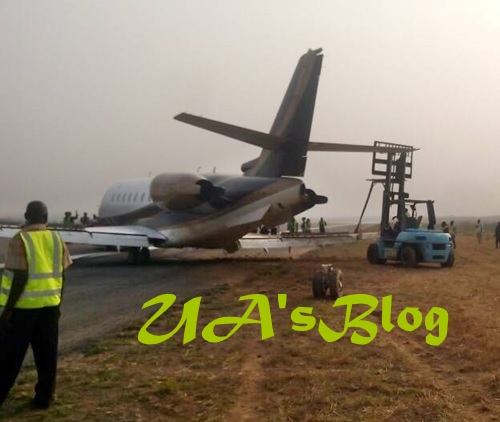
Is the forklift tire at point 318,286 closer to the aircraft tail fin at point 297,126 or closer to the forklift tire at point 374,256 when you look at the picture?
the aircraft tail fin at point 297,126

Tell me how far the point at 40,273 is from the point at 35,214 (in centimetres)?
67

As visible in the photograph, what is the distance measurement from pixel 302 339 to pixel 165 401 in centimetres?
368

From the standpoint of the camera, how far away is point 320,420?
5.99 meters

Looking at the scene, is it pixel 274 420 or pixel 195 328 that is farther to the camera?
pixel 195 328

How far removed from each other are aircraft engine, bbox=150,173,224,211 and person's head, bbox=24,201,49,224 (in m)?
17.5

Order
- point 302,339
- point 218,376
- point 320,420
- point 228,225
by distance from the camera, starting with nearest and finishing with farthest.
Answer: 1. point 320,420
2. point 218,376
3. point 302,339
4. point 228,225

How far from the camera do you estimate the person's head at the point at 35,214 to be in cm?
684

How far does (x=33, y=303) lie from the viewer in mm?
6531

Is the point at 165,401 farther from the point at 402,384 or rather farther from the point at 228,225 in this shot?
the point at 228,225

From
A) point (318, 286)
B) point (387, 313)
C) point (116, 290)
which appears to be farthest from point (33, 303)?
point (116, 290)

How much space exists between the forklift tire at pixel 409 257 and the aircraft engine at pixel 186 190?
749 centimetres

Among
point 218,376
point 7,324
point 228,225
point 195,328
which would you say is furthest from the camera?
point 228,225

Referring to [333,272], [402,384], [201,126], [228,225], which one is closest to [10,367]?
[402,384]

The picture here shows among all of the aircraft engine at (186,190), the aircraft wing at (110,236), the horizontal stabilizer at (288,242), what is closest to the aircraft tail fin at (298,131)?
the aircraft engine at (186,190)
